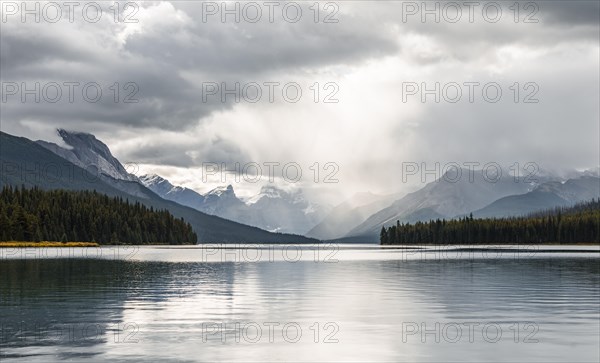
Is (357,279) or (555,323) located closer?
(555,323)

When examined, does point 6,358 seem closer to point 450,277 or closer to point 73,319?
point 73,319

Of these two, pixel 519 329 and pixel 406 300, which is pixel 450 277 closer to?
pixel 406 300

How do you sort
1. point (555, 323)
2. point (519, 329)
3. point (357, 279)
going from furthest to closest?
point (357, 279), point (555, 323), point (519, 329)

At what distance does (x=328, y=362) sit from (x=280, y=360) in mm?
2110

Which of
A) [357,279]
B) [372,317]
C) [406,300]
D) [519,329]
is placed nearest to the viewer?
[519,329]

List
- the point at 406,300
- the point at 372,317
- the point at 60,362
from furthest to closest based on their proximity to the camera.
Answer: the point at 406,300 < the point at 372,317 < the point at 60,362

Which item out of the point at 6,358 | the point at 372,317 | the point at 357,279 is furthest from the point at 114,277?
the point at 6,358

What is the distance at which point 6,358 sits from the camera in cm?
3069

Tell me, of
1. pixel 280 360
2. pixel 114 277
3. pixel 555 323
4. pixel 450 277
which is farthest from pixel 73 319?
pixel 450 277

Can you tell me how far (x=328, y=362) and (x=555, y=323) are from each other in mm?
19112

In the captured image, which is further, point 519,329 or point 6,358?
point 519,329

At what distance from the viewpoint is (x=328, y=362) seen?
30.7m

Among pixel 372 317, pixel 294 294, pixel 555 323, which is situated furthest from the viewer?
pixel 294 294

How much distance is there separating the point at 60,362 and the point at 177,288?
38.5 meters
